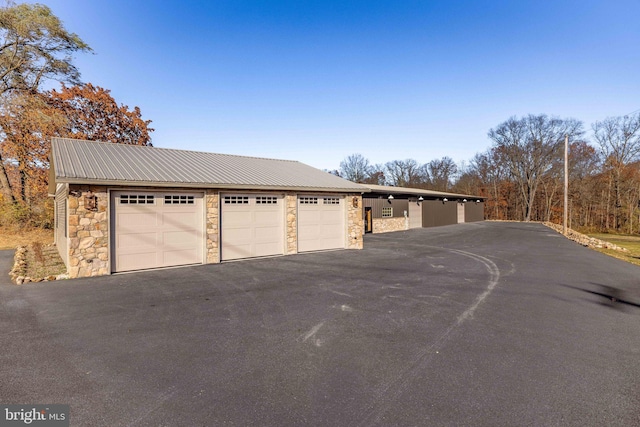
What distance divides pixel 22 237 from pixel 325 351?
21.6 m

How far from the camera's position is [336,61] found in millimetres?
16844

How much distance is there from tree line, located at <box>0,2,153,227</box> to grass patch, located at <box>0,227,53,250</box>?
69cm

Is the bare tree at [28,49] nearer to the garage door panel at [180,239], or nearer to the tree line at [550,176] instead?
the garage door panel at [180,239]

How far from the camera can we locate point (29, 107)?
1928 cm

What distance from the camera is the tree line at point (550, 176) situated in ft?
112

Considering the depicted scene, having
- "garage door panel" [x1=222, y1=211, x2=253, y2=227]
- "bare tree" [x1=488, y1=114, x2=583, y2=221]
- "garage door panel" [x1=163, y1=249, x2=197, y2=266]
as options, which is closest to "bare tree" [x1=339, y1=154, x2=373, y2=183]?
"bare tree" [x1=488, y1=114, x2=583, y2=221]

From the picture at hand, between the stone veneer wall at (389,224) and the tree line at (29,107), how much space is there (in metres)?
21.8

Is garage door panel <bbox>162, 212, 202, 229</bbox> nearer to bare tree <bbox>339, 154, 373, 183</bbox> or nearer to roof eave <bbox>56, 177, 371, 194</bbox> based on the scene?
roof eave <bbox>56, 177, 371, 194</bbox>

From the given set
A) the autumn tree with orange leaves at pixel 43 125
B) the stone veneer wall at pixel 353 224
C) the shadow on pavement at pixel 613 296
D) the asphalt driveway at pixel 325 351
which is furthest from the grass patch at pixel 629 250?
the autumn tree with orange leaves at pixel 43 125

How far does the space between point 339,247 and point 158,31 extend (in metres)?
13.2

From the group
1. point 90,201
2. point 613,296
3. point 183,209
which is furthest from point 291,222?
point 613,296

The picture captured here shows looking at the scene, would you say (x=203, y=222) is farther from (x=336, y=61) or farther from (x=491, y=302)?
(x=336, y=61)

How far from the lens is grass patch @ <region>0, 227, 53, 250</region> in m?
15.9

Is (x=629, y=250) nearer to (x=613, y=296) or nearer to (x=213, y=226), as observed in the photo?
(x=613, y=296)
